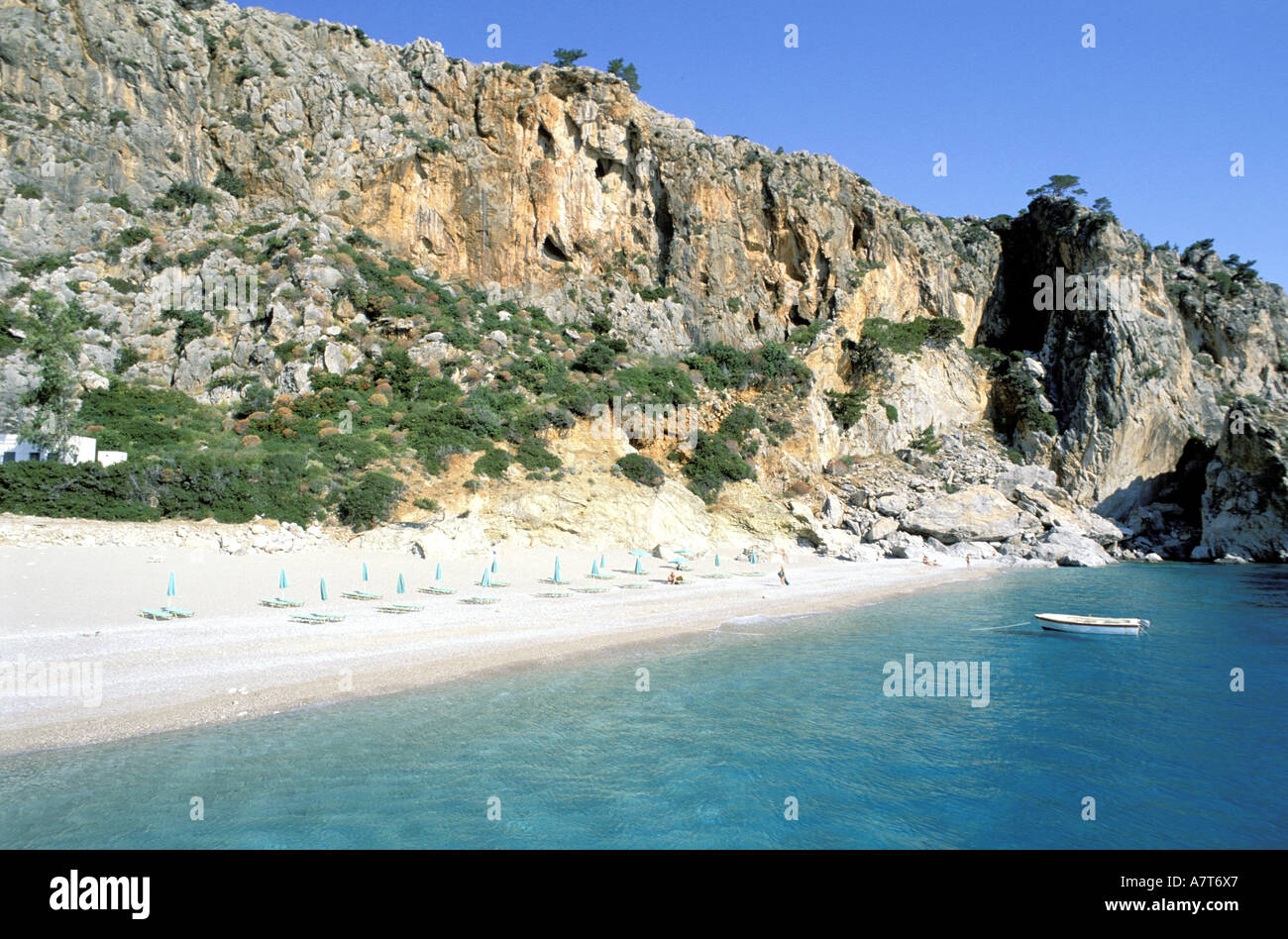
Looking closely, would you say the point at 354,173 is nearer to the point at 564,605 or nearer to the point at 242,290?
the point at 242,290

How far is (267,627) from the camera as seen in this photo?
13.9 metres

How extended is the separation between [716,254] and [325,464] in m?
31.2

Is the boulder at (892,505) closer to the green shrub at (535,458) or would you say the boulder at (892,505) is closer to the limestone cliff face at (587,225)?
the limestone cliff face at (587,225)

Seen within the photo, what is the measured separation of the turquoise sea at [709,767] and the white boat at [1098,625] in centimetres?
296

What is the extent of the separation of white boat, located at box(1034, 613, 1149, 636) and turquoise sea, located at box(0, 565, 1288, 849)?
2957 millimetres

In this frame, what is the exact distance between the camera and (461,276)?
44188mm

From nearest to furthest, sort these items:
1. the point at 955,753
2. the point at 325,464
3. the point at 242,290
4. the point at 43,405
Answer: the point at 955,753 < the point at 43,405 < the point at 325,464 < the point at 242,290

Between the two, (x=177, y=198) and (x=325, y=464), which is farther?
(x=177, y=198)

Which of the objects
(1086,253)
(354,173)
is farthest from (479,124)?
(1086,253)

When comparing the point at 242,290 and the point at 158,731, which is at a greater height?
the point at 242,290

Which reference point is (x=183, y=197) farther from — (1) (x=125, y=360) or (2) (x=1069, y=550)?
(2) (x=1069, y=550)

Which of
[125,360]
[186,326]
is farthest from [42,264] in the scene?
[186,326]

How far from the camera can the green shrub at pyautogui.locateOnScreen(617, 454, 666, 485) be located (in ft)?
102

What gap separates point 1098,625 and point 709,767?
48.5 feet
